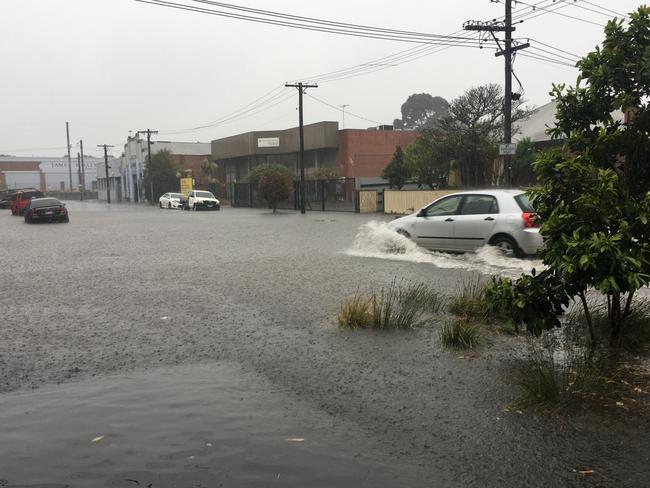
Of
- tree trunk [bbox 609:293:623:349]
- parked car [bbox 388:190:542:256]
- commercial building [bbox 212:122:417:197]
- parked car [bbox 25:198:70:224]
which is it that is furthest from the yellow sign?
tree trunk [bbox 609:293:623:349]

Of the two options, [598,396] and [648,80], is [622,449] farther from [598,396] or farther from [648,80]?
[648,80]

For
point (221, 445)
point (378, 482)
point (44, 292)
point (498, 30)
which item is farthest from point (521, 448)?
point (498, 30)

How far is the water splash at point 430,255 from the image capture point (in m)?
11.2

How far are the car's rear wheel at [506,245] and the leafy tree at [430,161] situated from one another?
2029cm

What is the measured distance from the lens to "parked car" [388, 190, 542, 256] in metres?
11.7

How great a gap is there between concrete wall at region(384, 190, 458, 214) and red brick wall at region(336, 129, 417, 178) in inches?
554

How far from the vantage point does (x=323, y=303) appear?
8.68 metres

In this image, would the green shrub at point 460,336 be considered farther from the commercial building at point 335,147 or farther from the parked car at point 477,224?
the commercial building at point 335,147

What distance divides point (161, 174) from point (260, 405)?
6731 centimetres

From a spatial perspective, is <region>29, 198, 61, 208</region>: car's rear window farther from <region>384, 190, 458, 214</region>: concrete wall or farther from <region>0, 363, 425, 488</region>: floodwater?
<region>0, 363, 425, 488</region>: floodwater

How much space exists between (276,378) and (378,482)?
2.03 m

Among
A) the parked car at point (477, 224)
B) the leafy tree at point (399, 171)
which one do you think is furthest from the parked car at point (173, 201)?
the parked car at point (477, 224)

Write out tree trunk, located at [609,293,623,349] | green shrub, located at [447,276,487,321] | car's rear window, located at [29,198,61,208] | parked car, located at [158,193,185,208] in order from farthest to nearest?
parked car, located at [158,193,185,208] < car's rear window, located at [29,198,61,208] < green shrub, located at [447,276,487,321] < tree trunk, located at [609,293,623,349]

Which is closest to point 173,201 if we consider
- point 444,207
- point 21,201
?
point 21,201
